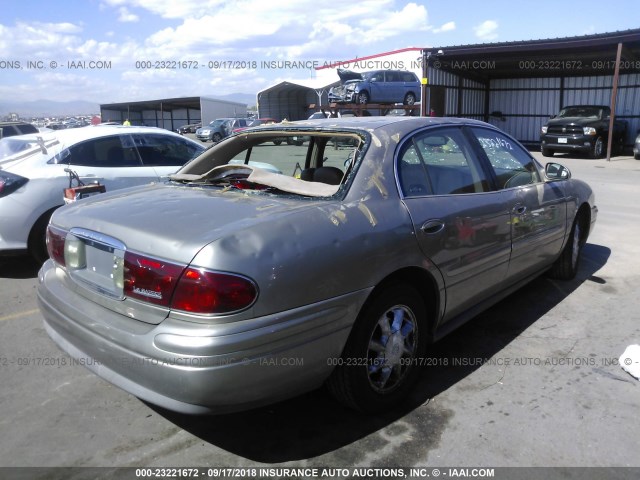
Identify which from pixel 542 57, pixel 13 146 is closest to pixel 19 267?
pixel 13 146

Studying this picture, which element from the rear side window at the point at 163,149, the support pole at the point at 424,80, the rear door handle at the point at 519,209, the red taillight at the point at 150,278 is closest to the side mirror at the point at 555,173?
the rear door handle at the point at 519,209

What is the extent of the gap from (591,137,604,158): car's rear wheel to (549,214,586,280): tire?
47.4 feet

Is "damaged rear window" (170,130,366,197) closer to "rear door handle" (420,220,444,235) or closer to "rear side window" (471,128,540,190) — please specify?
"rear door handle" (420,220,444,235)

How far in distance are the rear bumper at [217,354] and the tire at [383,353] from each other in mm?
145

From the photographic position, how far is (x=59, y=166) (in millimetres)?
5676

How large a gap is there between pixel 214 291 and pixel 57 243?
1308 mm

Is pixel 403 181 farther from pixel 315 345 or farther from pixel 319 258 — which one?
pixel 315 345

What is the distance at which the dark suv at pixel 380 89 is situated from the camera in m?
24.3

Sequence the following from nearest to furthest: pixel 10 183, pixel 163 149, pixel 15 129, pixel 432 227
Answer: pixel 432 227 < pixel 10 183 < pixel 163 149 < pixel 15 129

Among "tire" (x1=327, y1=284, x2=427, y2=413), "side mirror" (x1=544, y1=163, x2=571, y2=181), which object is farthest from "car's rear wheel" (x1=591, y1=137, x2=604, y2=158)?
"tire" (x1=327, y1=284, x2=427, y2=413)

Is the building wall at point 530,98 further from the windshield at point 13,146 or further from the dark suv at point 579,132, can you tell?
the windshield at point 13,146

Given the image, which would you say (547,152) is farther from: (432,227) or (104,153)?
(432,227)

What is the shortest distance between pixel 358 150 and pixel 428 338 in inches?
48.1

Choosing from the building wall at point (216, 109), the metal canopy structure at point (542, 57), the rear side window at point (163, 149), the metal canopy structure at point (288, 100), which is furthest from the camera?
the building wall at point (216, 109)
